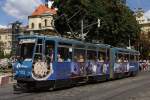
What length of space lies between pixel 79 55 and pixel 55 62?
3.87 meters

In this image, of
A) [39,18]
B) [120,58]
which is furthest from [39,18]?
[120,58]

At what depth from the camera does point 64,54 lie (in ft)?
81.0

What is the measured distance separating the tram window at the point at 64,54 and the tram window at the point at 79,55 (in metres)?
0.89

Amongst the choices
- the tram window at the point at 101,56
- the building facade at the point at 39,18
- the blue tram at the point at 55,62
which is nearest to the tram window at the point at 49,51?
the blue tram at the point at 55,62

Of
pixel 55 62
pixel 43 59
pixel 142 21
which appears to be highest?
pixel 142 21

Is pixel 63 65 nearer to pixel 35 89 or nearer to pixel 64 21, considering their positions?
pixel 35 89

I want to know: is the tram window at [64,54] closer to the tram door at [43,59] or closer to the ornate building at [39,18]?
the tram door at [43,59]

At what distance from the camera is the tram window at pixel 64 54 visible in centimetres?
2394

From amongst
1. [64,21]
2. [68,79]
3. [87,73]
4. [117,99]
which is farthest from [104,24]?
[117,99]

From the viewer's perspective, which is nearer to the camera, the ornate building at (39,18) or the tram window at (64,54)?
the tram window at (64,54)

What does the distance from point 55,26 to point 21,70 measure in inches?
1557

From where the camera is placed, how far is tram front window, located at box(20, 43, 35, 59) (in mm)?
22413

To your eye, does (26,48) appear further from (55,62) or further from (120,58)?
(120,58)

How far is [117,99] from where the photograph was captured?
1953cm
